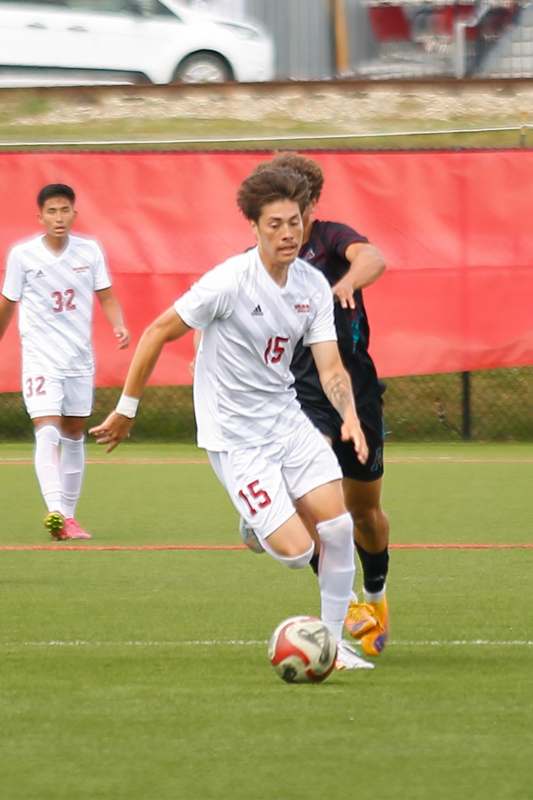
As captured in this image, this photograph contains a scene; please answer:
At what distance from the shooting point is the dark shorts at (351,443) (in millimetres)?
7957

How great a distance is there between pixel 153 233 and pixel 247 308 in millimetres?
10706

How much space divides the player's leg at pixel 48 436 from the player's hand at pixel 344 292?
410 centimetres

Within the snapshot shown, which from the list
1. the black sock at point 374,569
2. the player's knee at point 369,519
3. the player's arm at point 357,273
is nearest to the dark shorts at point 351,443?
the player's knee at point 369,519

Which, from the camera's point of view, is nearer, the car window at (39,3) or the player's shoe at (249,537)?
the player's shoe at (249,537)

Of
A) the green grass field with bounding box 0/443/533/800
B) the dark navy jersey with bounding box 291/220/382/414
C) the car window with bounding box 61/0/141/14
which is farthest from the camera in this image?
the car window with bounding box 61/0/141/14

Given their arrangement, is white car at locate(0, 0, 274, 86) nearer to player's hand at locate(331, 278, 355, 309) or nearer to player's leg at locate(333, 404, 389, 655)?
player's leg at locate(333, 404, 389, 655)

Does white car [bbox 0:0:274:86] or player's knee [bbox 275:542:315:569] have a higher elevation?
white car [bbox 0:0:274:86]

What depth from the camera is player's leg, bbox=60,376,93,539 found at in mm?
11875

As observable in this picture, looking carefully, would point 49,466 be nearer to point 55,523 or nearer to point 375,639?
point 55,523

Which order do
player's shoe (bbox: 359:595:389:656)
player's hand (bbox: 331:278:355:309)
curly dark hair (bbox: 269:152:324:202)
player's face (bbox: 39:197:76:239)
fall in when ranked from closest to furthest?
curly dark hair (bbox: 269:152:324:202), player's hand (bbox: 331:278:355:309), player's shoe (bbox: 359:595:389:656), player's face (bbox: 39:197:76:239)

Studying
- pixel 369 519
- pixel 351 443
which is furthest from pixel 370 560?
pixel 351 443

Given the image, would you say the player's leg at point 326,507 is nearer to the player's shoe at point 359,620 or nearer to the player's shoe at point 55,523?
the player's shoe at point 359,620

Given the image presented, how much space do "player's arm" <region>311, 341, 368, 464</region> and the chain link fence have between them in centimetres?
1143

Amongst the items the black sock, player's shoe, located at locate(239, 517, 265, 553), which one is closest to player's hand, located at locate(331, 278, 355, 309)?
player's shoe, located at locate(239, 517, 265, 553)
